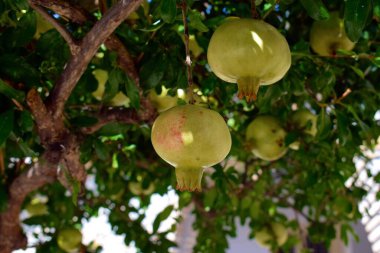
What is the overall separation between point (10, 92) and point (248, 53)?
0.73 m

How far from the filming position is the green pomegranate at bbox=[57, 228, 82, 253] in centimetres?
224

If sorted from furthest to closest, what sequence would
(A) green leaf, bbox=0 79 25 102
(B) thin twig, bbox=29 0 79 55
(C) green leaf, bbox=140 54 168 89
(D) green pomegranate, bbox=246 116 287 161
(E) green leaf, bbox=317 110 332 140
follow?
1. (D) green pomegranate, bbox=246 116 287 161
2. (E) green leaf, bbox=317 110 332 140
3. (C) green leaf, bbox=140 54 168 89
4. (A) green leaf, bbox=0 79 25 102
5. (B) thin twig, bbox=29 0 79 55

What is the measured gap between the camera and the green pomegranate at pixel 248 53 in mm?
971

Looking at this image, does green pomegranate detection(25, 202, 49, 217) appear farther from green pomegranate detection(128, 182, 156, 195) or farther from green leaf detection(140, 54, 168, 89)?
green leaf detection(140, 54, 168, 89)

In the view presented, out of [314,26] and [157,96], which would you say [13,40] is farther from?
[314,26]

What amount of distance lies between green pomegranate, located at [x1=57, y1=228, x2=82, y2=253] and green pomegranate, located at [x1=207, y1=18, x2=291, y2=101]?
1555mm

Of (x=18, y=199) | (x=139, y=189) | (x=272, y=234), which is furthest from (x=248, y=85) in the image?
(x=272, y=234)

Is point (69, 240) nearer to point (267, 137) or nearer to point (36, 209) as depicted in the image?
point (36, 209)

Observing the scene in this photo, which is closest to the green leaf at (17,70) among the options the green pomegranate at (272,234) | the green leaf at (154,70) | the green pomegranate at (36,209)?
the green leaf at (154,70)

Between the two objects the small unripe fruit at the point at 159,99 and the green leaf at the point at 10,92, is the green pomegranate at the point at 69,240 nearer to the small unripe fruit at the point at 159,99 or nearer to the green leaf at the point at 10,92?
the small unripe fruit at the point at 159,99

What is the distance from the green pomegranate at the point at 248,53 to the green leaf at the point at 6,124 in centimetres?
63

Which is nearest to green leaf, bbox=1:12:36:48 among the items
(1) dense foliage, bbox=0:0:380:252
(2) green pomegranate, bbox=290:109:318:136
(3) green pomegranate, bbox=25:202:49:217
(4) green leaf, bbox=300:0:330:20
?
(1) dense foliage, bbox=0:0:380:252

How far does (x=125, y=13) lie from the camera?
1094 millimetres

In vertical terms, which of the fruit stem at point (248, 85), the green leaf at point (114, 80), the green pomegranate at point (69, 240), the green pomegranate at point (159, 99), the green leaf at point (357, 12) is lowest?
the green pomegranate at point (69, 240)
